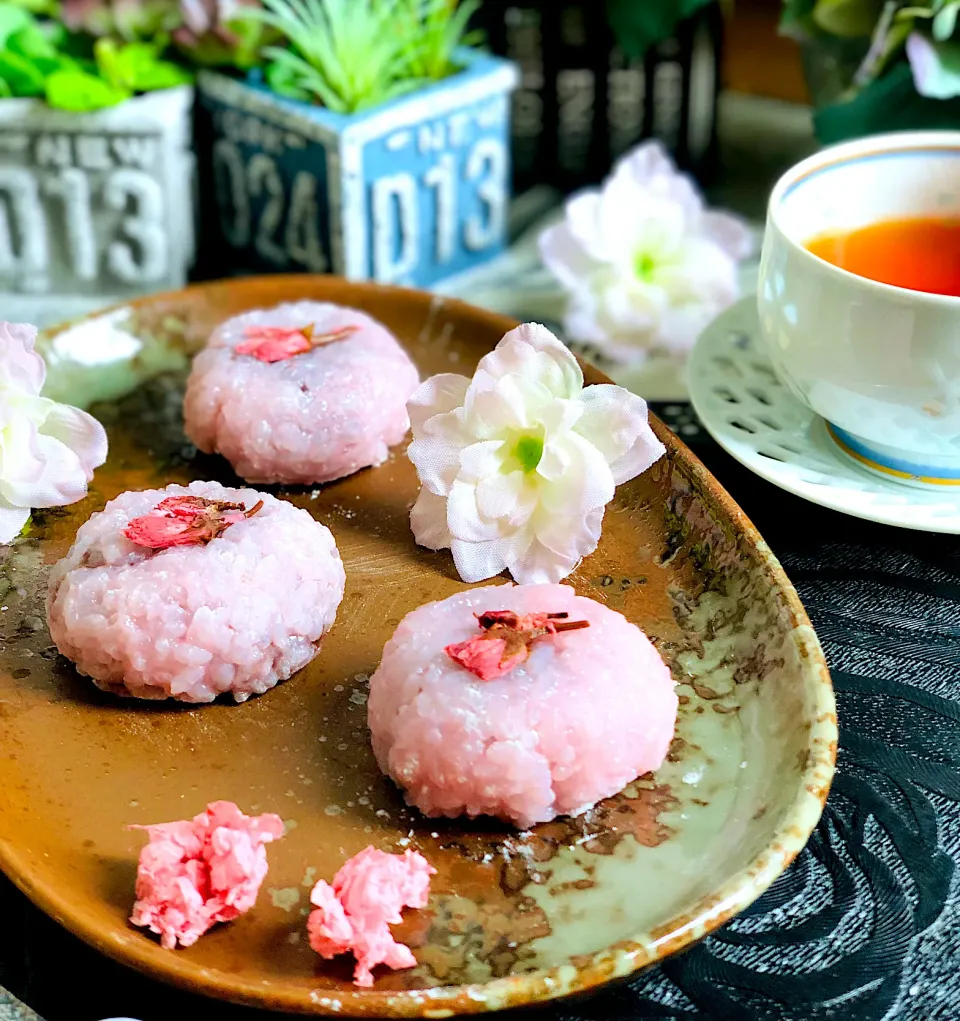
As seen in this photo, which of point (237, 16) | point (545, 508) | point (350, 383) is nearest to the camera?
point (545, 508)

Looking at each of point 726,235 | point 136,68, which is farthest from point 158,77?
point 726,235

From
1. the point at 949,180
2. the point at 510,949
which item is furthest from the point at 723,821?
the point at 949,180

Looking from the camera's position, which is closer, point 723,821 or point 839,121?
point 723,821

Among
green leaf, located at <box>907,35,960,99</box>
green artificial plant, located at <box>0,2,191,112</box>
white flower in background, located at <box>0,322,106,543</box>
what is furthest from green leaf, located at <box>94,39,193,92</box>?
green leaf, located at <box>907,35,960,99</box>

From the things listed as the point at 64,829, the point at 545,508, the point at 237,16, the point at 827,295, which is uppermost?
the point at 237,16

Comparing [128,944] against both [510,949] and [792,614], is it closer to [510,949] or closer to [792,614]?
[510,949]

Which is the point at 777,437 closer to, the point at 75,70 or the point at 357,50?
the point at 357,50

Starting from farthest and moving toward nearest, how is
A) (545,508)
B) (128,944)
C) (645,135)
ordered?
(645,135)
(545,508)
(128,944)

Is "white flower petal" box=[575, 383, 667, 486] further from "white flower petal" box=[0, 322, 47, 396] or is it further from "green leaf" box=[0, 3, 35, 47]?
A: "green leaf" box=[0, 3, 35, 47]
